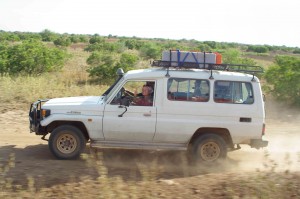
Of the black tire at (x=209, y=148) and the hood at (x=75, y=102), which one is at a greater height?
the hood at (x=75, y=102)

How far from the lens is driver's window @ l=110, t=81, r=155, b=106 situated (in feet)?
25.3

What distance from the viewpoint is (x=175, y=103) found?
7.67 metres

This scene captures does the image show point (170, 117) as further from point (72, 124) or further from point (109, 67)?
point (109, 67)

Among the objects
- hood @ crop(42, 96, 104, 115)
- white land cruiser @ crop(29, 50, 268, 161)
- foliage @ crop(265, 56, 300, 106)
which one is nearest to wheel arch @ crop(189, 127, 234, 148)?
white land cruiser @ crop(29, 50, 268, 161)

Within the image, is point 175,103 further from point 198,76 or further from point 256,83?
point 256,83

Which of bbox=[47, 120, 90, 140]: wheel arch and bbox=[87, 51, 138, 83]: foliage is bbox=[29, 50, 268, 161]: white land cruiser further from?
bbox=[87, 51, 138, 83]: foliage

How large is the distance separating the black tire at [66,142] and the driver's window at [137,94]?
38.3 inches

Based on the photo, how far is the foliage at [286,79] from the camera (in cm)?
1478

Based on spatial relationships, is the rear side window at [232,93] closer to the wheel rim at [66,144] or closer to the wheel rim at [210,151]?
the wheel rim at [210,151]

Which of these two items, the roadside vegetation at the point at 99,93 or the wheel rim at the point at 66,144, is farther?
the wheel rim at the point at 66,144

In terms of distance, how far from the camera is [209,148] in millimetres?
7836

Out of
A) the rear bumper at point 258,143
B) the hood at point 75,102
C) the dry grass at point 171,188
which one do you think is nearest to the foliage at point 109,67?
the hood at point 75,102

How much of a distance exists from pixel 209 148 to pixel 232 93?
1.21m

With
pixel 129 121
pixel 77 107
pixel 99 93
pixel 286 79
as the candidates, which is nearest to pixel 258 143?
pixel 129 121
